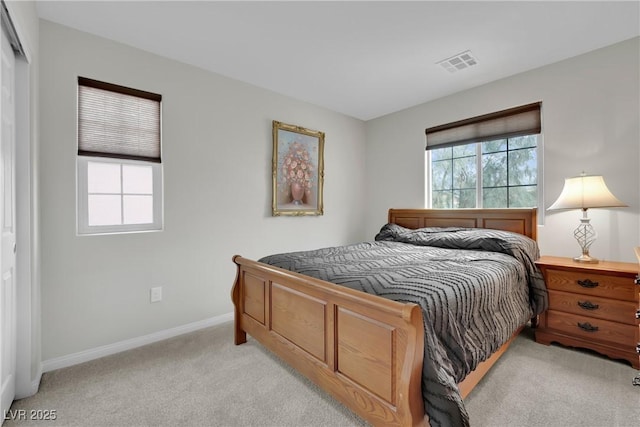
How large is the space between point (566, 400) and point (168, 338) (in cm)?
282

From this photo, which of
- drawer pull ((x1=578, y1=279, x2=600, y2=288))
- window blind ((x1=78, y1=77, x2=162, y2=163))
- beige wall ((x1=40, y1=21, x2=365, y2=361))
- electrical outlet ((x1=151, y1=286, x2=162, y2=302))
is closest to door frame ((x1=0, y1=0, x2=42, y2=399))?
beige wall ((x1=40, y1=21, x2=365, y2=361))

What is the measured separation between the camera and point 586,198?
7.65 ft

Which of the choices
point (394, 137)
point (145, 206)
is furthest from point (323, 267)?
point (394, 137)

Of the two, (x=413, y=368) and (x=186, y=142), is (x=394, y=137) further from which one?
(x=413, y=368)

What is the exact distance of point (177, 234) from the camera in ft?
8.73

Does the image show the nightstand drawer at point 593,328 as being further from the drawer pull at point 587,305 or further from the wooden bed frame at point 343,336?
the wooden bed frame at point 343,336

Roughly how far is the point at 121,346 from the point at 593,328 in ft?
11.6

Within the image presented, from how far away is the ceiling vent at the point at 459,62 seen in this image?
8.52 feet

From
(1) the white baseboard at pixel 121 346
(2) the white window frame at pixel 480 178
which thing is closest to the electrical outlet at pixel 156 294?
(1) the white baseboard at pixel 121 346

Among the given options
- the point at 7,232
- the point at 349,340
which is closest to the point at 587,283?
the point at 349,340

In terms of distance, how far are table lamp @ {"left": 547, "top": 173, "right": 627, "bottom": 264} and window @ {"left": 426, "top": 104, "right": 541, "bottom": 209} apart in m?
0.47

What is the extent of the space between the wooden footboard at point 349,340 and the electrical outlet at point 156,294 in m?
0.99

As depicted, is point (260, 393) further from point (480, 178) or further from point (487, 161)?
point (487, 161)

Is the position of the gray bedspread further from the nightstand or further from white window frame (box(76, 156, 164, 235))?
white window frame (box(76, 156, 164, 235))
